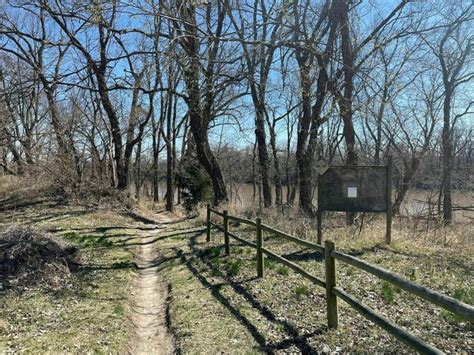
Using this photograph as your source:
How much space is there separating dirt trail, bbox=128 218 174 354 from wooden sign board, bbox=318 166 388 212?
4.56 metres

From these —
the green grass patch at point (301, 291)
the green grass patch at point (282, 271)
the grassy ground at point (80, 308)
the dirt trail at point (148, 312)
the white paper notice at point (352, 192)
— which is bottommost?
the dirt trail at point (148, 312)

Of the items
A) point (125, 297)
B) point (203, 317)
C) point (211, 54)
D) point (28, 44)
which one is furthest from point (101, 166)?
point (203, 317)

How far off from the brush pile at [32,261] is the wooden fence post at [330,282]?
209 inches

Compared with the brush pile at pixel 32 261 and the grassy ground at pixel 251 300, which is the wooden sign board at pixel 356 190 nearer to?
the grassy ground at pixel 251 300

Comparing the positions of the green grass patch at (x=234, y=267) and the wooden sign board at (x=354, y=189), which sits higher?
the wooden sign board at (x=354, y=189)

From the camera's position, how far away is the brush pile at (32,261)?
25.7 ft

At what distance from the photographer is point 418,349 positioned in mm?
3521

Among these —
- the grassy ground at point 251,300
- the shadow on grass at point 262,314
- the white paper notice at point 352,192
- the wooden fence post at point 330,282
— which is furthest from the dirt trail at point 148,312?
the white paper notice at point 352,192

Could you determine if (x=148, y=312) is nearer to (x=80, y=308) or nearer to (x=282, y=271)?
(x=80, y=308)

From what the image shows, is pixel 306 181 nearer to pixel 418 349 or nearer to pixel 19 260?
pixel 19 260

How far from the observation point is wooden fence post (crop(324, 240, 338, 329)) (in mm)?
5180

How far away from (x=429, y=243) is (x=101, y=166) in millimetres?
17301

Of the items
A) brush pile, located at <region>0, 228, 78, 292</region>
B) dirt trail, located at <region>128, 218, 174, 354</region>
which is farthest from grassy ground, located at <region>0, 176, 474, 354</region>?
brush pile, located at <region>0, 228, 78, 292</region>

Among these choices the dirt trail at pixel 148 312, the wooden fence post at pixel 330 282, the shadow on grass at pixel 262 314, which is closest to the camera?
the shadow on grass at pixel 262 314
